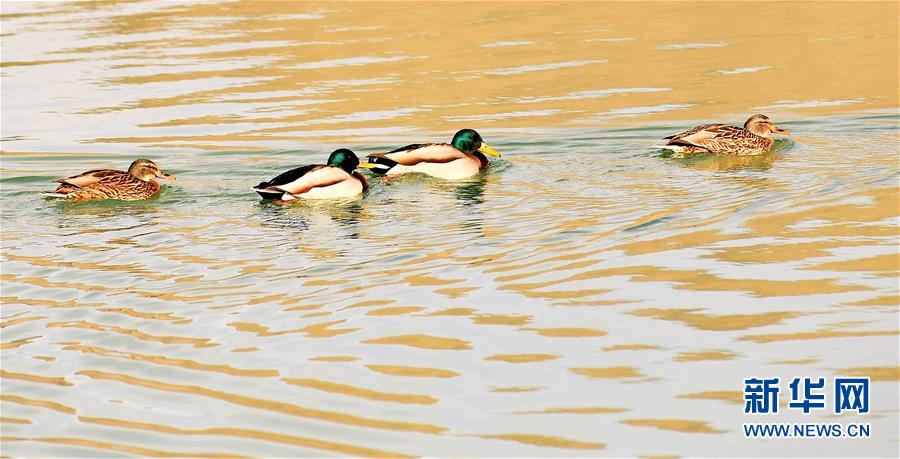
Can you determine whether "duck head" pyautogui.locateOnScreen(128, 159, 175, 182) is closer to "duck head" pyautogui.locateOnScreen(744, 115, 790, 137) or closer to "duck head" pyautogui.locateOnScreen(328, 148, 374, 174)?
"duck head" pyautogui.locateOnScreen(328, 148, 374, 174)

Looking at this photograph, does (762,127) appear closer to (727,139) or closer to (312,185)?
(727,139)

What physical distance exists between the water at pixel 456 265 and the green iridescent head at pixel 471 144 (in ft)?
1.40

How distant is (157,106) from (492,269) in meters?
11.8

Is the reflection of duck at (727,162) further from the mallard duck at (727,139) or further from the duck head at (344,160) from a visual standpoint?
the duck head at (344,160)

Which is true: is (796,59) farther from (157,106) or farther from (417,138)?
(157,106)

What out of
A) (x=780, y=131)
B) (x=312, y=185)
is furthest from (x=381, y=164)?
(x=780, y=131)

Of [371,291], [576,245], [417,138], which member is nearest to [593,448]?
[371,291]

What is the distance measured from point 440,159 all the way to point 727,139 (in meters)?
3.39

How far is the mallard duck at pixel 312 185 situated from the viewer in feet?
48.2

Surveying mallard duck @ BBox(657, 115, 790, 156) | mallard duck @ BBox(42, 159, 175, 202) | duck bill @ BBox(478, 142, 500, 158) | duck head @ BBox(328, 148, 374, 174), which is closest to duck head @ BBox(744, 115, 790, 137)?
mallard duck @ BBox(657, 115, 790, 156)

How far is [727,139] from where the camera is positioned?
53.6 ft

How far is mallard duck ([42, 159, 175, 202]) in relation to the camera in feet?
48.7

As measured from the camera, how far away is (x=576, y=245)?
1161 cm

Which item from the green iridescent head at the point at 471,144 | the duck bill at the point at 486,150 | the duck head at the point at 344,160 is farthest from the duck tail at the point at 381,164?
the duck bill at the point at 486,150
